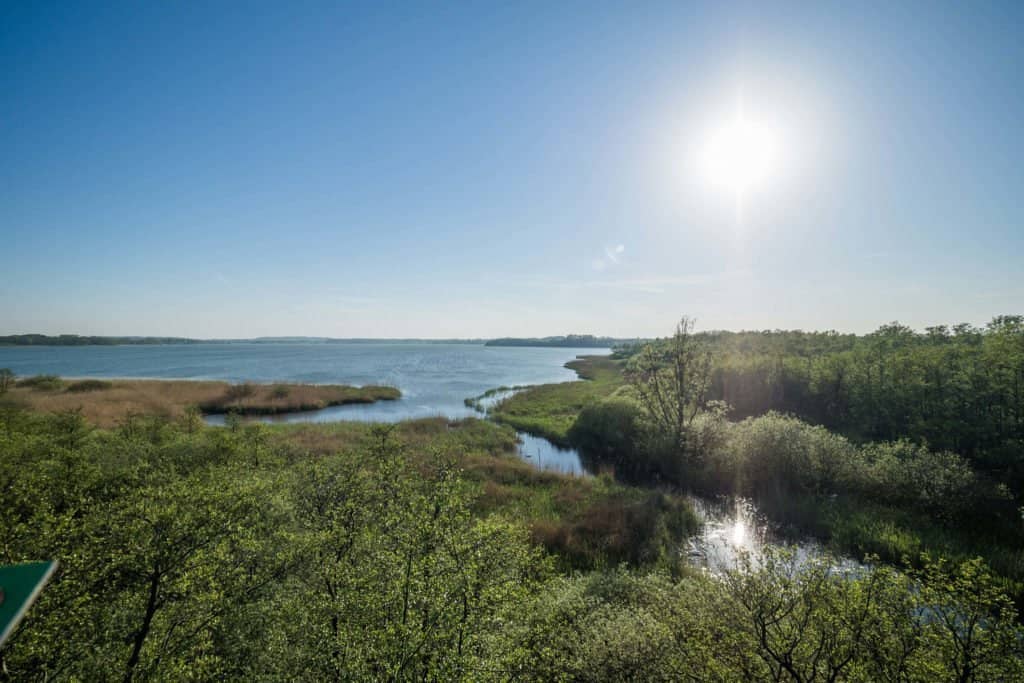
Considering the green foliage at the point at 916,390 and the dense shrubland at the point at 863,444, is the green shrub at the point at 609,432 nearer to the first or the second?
the dense shrubland at the point at 863,444

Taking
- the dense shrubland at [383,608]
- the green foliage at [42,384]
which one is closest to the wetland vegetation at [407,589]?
the dense shrubland at [383,608]

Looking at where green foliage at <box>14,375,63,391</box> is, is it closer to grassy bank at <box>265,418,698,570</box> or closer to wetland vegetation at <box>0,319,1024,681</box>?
grassy bank at <box>265,418,698,570</box>

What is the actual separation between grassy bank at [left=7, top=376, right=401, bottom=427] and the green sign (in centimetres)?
4466

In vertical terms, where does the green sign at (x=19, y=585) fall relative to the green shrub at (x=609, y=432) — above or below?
above

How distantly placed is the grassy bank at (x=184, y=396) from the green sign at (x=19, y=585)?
44665mm

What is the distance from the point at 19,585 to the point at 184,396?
60.4 m

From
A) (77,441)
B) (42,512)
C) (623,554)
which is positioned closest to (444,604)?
(42,512)

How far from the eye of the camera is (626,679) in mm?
7570

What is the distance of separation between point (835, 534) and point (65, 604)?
24.3 m

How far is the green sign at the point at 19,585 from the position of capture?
5.44ft

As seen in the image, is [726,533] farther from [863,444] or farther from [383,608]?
[383,608]

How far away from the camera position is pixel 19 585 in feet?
5.89

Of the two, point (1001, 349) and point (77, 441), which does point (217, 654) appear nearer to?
point (77, 441)

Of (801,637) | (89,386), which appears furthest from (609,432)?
(89,386)
